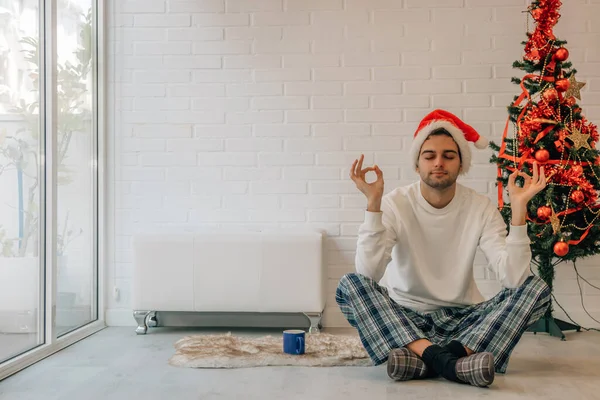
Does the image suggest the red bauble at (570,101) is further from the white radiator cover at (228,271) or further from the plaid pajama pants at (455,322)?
the white radiator cover at (228,271)

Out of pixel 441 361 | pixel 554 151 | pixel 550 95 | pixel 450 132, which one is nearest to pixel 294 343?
pixel 441 361

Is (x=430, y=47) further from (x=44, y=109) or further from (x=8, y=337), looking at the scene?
(x=8, y=337)

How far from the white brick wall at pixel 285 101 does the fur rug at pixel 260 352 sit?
2.34 ft

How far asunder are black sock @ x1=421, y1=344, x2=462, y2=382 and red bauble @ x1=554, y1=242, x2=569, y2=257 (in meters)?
1.23

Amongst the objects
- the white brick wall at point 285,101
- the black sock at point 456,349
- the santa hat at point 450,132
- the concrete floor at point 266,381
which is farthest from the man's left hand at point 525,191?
the white brick wall at point 285,101

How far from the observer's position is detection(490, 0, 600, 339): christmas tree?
3645mm

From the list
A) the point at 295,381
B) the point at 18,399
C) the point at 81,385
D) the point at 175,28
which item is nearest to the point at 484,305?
the point at 295,381

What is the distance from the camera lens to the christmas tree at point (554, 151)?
3645mm

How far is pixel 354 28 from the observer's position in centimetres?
422

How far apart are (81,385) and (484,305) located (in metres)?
1.65

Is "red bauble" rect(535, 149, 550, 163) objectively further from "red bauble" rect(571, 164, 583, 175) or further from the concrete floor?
the concrete floor

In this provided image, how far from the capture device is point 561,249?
3.57m

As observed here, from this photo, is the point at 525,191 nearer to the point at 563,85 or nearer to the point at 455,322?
the point at 455,322

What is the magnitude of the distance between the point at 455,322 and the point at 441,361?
0.39m
